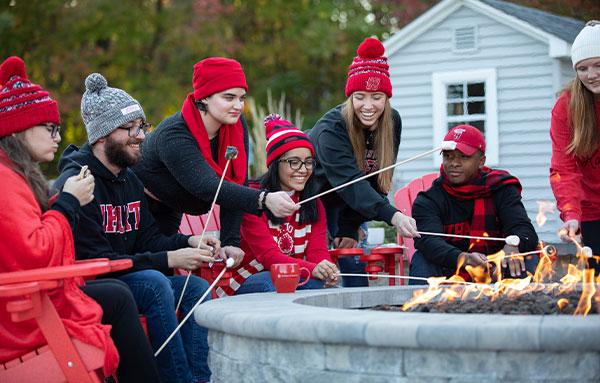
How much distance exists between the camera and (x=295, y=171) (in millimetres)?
4148

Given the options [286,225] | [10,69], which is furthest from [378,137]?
[10,69]

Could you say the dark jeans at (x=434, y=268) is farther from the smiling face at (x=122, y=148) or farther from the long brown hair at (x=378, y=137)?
the smiling face at (x=122, y=148)

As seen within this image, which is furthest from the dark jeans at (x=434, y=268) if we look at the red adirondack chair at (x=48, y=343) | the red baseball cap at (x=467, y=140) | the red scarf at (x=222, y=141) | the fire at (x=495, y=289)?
the red adirondack chair at (x=48, y=343)

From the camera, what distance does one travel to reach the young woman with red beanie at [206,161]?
11.9 ft

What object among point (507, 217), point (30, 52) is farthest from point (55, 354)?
point (30, 52)

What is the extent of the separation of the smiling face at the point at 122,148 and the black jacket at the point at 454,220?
1580mm

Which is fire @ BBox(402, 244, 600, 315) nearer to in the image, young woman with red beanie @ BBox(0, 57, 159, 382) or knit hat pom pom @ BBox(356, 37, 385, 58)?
young woman with red beanie @ BBox(0, 57, 159, 382)

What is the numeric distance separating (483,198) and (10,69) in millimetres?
2543

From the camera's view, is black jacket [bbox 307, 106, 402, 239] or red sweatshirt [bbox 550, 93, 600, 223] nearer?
red sweatshirt [bbox 550, 93, 600, 223]

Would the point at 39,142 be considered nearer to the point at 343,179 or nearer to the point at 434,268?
the point at 343,179

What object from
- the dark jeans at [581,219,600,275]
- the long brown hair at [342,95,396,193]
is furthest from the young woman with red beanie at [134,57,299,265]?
the dark jeans at [581,219,600,275]

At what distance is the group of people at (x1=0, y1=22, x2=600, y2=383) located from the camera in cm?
286

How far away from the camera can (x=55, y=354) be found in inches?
101

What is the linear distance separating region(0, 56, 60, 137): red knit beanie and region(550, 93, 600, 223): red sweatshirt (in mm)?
2436
